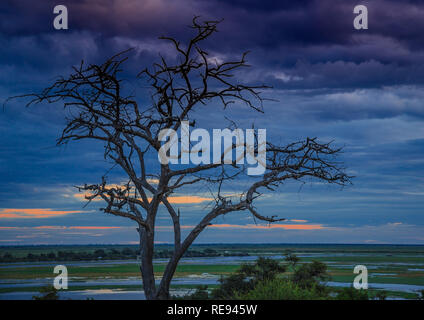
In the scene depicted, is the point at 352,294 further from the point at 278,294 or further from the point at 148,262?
the point at 148,262

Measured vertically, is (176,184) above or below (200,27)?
below

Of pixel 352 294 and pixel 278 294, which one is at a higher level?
pixel 278 294

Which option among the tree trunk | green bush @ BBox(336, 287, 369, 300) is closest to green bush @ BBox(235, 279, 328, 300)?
green bush @ BBox(336, 287, 369, 300)

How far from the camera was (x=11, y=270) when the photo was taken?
193ft

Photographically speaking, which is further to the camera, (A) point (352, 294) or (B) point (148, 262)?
(B) point (148, 262)

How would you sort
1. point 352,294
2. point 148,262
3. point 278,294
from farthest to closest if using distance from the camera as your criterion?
point 148,262, point 352,294, point 278,294

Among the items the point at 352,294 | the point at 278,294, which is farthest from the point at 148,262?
the point at 352,294

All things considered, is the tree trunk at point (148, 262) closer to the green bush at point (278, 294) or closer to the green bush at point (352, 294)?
the green bush at point (278, 294)

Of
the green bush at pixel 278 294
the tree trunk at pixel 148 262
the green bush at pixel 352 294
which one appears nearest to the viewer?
the green bush at pixel 278 294

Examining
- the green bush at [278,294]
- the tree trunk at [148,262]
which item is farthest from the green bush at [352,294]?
the tree trunk at [148,262]

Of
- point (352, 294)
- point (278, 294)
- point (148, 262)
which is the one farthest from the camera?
point (148, 262)
